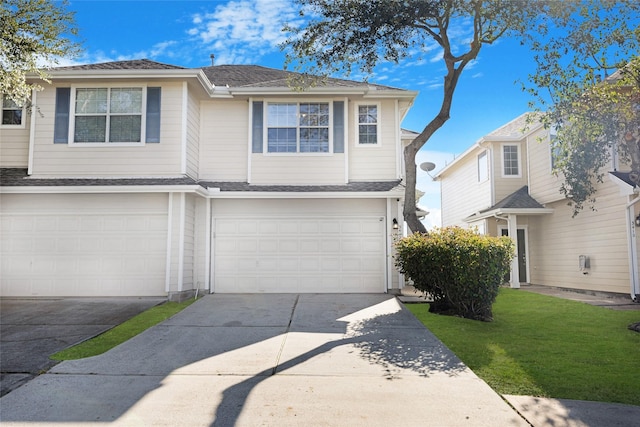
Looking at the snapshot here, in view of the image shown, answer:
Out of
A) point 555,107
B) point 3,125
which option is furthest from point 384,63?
point 3,125

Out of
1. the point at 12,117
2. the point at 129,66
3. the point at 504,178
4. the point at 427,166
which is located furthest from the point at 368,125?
the point at 12,117

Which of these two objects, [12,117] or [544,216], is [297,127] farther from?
[544,216]

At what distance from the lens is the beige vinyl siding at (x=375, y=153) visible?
13133 mm

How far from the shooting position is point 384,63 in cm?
1151

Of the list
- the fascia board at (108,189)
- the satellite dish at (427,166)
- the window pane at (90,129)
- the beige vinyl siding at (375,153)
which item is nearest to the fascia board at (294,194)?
the beige vinyl siding at (375,153)

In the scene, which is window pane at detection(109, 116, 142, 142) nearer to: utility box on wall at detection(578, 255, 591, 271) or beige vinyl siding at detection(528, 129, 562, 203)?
beige vinyl siding at detection(528, 129, 562, 203)

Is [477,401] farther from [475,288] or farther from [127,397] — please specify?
[475,288]

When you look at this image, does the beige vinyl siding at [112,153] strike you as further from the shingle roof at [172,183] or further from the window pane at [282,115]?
the window pane at [282,115]

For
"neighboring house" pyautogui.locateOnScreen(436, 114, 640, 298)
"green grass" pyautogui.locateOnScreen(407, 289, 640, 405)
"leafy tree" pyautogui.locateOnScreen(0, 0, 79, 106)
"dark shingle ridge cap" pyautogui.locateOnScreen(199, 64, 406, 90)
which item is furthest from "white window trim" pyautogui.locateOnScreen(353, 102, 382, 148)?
"leafy tree" pyautogui.locateOnScreen(0, 0, 79, 106)

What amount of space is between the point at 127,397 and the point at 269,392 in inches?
57.0

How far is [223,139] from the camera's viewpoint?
13242 mm

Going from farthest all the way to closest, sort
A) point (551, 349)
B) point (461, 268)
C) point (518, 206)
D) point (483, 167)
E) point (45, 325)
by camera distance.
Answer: point (483, 167), point (518, 206), point (461, 268), point (45, 325), point (551, 349)

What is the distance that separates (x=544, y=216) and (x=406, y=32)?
914 cm

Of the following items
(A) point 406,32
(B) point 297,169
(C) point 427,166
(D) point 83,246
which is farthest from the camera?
(C) point 427,166
